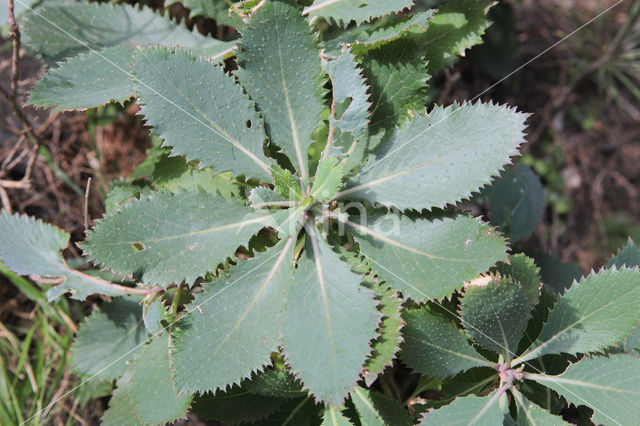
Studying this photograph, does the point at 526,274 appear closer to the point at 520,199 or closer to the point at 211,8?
the point at 520,199

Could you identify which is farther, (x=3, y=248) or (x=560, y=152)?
(x=560, y=152)

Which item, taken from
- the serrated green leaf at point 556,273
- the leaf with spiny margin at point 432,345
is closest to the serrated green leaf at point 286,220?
the leaf with spiny margin at point 432,345

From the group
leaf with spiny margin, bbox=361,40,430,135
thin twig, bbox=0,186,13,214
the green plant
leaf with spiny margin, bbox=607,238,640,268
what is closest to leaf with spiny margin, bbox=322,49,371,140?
the green plant

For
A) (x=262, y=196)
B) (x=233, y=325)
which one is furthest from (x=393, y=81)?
(x=233, y=325)

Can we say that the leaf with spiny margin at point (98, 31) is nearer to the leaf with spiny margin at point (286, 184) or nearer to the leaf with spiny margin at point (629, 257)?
the leaf with spiny margin at point (286, 184)

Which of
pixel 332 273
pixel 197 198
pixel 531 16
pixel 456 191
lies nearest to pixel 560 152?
pixel 531 16

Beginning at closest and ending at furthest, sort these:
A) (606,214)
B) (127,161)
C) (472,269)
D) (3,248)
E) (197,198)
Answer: (472,269) → (197,198) → (3,248) → (127,161) → (606,214)

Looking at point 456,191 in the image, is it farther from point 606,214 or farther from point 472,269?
point 606,214
